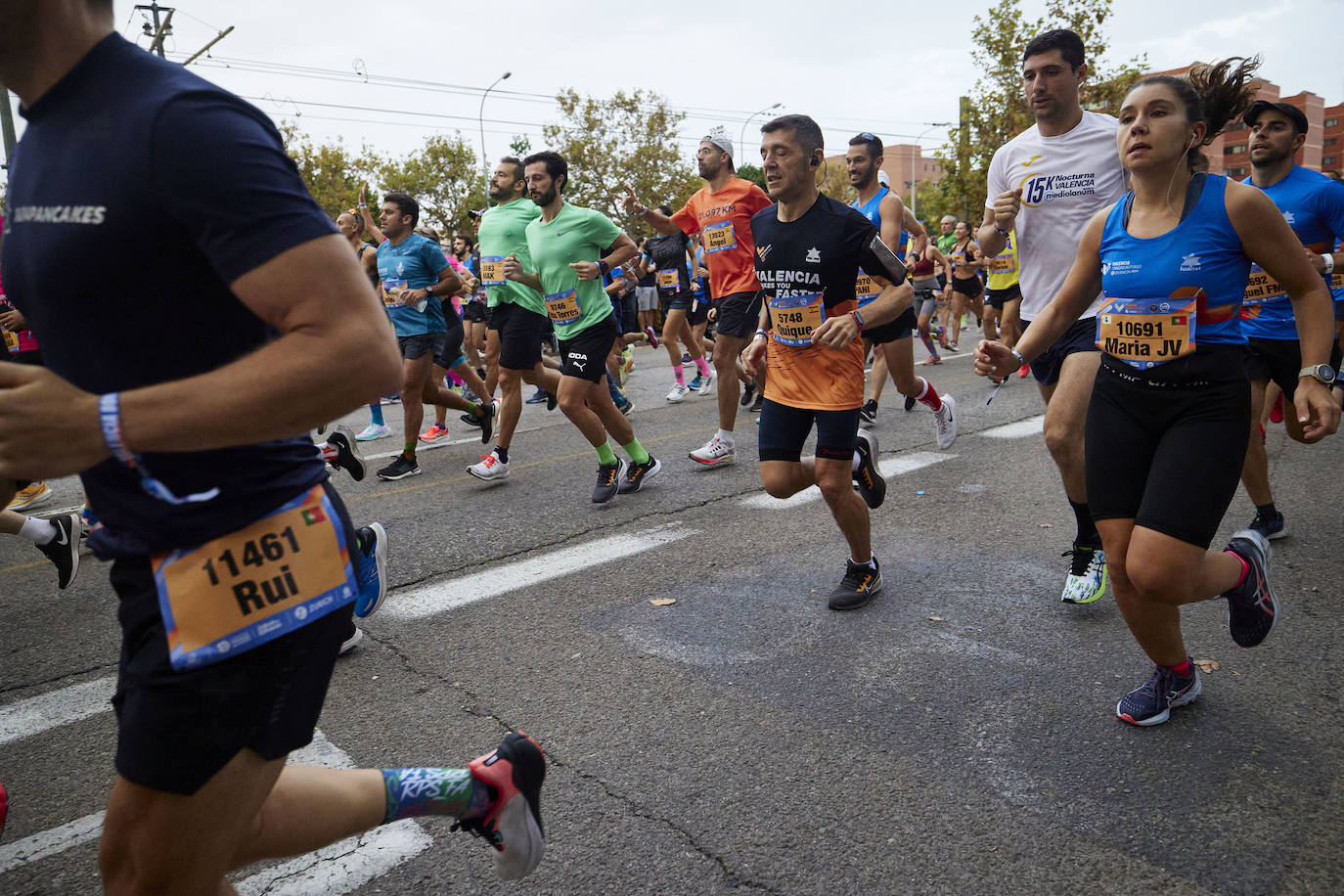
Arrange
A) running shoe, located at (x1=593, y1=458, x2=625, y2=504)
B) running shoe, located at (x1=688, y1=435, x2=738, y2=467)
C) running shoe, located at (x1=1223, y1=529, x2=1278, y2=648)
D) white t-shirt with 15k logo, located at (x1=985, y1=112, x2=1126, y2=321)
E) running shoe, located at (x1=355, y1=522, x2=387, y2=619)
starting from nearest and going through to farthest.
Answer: running shoe, located at (x1=355, y1=522, x2=387, y2=619)
running shoe, located at (x1=1223, y1=529, x2=1278, y2=648)
white t-shirt with 15k logo, located at (x1=985, y1=112, x2=1126, y2=321)
running shoe, located at (x1=593, y1=458, x2=625, y2=504)
running shoe, located at (x1=688, y1=435, x2=738, y2=467)

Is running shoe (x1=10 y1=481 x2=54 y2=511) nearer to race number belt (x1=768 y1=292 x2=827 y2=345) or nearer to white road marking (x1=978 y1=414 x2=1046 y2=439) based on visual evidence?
race number belt (x1=768 y1=292 x2=827 y2=345)

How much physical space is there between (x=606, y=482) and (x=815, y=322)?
8.24ft

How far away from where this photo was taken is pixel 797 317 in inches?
170

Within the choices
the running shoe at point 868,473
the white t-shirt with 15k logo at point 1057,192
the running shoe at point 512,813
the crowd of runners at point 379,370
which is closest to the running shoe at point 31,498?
the crowd of runners at point 379,370

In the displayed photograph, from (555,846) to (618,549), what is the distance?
2.81 metres

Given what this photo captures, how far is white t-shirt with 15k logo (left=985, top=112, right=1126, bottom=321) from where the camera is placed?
174 inches

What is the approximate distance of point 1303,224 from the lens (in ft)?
16.7

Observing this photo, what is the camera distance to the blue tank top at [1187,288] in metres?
2.96

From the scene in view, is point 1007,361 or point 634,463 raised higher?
point 1007,361

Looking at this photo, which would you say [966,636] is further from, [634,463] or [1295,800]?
[634,463]

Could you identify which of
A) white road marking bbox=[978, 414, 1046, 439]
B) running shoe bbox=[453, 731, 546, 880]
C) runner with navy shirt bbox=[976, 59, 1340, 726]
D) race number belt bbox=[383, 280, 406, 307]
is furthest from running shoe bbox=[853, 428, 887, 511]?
race number belt bbox=[383, 280, 406, 307]

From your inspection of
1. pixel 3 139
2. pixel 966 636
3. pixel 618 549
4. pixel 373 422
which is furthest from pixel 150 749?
pixel 3 139

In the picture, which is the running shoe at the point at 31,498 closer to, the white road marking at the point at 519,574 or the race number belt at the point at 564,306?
the race number belt at the point at 564,306

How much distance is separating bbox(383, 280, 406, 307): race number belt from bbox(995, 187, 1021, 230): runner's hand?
17.4 ft
